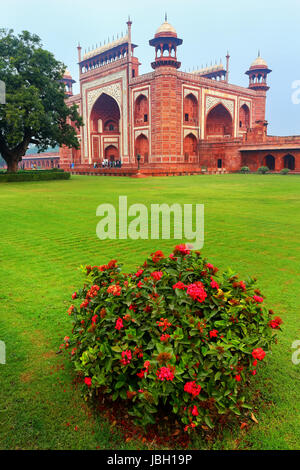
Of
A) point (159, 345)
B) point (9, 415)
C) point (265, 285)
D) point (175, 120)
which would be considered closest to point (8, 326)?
point (9, 415)

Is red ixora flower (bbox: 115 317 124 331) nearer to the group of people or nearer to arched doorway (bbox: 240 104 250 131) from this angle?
the group of people

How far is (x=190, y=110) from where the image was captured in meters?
37.5

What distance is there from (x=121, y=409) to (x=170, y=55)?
36146 millimetres

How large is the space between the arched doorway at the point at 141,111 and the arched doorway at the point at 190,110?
3870mm

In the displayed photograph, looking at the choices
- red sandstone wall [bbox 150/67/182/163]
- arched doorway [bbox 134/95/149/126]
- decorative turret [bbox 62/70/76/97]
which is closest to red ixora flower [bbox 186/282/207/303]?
red sandstone wall [bbox 150/67/182/163]

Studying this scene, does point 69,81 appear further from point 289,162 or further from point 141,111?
point 289,162

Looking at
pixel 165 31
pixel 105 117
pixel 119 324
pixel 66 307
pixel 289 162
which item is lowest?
pixel 66 307

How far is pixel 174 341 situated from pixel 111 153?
44.0 metres

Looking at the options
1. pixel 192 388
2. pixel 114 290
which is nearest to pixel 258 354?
pixel 192 388

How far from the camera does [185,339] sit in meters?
2.00

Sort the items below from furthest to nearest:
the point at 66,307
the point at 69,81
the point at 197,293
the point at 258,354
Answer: the point at 69,81 < the point at 66,307 < the point at 197,293 < the point at 258,354

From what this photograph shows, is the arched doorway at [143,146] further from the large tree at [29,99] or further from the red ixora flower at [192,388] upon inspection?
the red ixora flower at [192,388]

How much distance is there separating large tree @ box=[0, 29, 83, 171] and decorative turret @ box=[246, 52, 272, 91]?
2848cm
